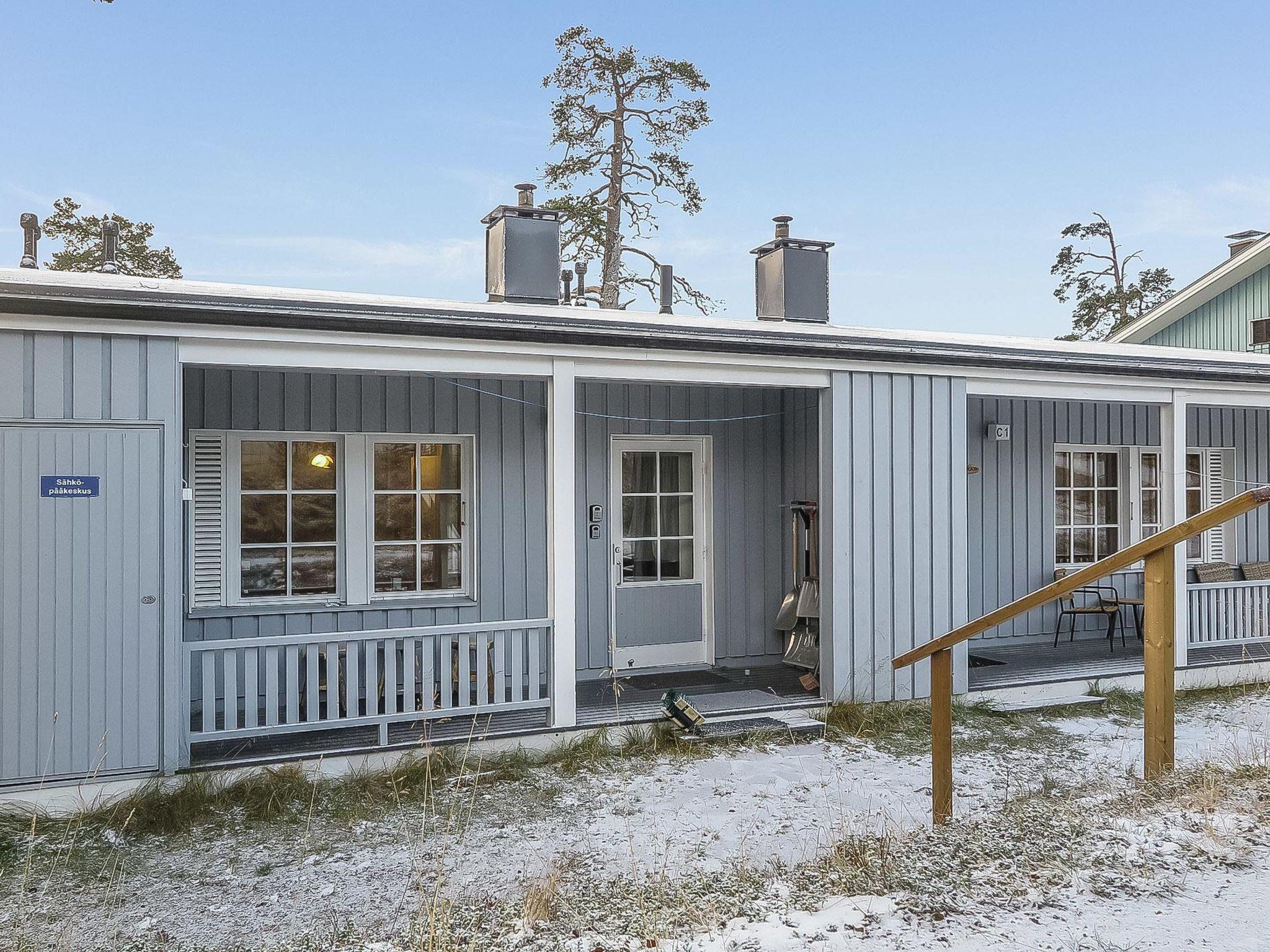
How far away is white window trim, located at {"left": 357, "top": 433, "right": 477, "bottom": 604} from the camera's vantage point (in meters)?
6.96

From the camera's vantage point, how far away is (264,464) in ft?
22.2

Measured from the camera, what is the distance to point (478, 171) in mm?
20453

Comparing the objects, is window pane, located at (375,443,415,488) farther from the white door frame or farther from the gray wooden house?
the white door frame

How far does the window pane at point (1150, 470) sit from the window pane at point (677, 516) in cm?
462

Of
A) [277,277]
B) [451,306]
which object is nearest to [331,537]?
[451,306]

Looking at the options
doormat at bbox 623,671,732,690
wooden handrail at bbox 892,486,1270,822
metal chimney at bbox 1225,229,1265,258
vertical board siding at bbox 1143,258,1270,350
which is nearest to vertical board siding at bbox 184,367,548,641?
doormat at bbox 623,671,732,690

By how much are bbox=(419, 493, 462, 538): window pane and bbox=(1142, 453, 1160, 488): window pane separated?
21.5ft

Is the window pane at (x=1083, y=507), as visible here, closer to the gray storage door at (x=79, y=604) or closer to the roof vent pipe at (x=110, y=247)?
the gray storage door at (x=79, y=604)

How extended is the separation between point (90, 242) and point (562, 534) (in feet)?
59.2

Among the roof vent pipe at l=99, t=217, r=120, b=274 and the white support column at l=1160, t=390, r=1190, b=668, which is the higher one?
the roof vent pipe at l=99, t=217, r=120, b=274

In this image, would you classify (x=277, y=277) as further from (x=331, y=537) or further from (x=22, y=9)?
(x=331, y=537)

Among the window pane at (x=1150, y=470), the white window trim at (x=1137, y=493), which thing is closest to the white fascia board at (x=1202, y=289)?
the white window trim at (x=1137, y=493)

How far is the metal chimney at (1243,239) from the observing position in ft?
47.1

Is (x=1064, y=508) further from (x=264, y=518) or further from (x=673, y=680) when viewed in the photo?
(x=264, y=518)
